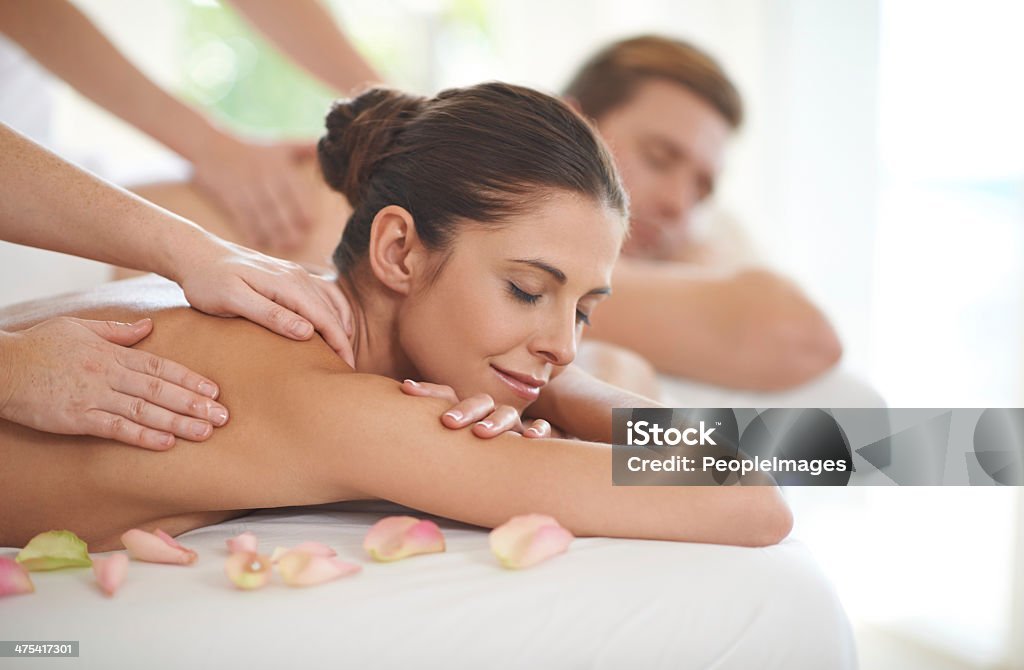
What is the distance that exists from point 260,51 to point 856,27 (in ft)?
12.8

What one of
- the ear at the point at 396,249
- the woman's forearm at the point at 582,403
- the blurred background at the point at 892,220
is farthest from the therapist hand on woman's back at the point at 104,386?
the blurred background at the point at 892,220

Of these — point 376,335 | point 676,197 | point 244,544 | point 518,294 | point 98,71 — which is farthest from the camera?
point 676,197

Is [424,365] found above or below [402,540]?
above

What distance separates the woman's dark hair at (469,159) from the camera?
1288 millimetres

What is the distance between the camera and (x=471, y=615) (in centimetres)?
94

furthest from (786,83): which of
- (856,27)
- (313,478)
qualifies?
(313,478)

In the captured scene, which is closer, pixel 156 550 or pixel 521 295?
pixel 156 550

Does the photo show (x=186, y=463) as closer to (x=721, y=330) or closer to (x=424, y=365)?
(x=424, y=365)

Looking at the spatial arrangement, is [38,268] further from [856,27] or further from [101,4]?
[101,4]

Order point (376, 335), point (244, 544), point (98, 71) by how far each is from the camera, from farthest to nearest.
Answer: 1. point (98, 71)
2. point (376, 335)
3. point (244, 544)

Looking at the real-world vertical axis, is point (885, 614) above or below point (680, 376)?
below

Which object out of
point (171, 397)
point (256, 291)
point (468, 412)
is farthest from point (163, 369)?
point (468, 412)

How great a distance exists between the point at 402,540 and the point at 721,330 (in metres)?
1.29

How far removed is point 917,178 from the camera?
3053mm
